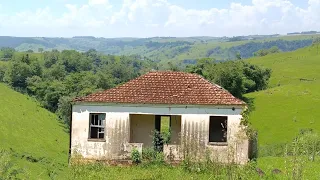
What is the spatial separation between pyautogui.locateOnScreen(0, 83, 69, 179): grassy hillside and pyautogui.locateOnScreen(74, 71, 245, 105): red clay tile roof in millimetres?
7496

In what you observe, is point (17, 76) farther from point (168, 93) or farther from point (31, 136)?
point (168, 93)

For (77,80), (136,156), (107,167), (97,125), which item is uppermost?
(77,80)

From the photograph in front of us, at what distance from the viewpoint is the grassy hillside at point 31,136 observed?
3327 cm

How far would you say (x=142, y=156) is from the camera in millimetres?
23234

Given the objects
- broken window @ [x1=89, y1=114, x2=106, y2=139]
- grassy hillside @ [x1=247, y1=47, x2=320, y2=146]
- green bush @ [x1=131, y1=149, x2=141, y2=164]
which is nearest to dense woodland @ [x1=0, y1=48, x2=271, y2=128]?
grassy hillside @ [x1=247, y1=47, x2=320, y2=146]

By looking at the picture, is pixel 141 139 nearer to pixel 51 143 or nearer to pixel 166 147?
pixel 166 147

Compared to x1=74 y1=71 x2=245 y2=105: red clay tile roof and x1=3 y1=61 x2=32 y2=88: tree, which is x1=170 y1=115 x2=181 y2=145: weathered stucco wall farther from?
x1=3 y1=61 x2=32 y2=88: tree

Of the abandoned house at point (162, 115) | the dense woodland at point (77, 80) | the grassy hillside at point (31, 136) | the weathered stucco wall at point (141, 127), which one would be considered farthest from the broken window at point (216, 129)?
the dense woodland at point (77, 80)

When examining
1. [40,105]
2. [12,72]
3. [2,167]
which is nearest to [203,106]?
[2,167]

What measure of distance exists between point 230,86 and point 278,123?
35.8 ft

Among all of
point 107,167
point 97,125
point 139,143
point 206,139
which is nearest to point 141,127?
point 139,143

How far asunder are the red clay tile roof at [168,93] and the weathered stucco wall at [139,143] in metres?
0.31

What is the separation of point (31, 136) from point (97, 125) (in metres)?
24.7

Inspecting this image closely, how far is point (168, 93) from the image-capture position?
24.2 meters
